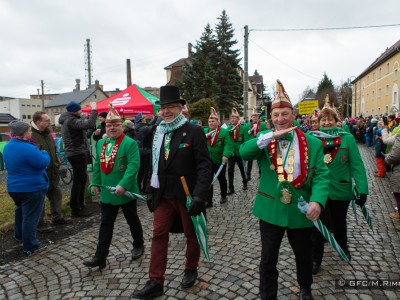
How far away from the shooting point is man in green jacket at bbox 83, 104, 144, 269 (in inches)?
158

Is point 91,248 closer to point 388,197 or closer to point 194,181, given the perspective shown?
point 194,181

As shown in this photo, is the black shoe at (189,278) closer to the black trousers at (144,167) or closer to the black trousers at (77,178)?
the black trousers at (77,178)

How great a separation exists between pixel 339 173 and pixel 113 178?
2.88 metres

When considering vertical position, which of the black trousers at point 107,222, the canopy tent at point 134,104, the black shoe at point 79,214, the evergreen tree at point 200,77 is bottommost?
the black shoe at point 79,214

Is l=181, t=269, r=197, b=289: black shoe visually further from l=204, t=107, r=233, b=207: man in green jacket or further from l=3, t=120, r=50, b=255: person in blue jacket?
l=204, t=107, r=233, b=207: man in green jacket

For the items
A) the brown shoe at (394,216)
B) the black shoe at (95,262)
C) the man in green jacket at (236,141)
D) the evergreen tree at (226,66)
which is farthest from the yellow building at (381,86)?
the black shoe at (95,262)

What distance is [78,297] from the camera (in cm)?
344

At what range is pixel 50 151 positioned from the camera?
5.68 m

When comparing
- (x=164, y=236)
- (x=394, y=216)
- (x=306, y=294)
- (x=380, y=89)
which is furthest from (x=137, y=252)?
(x=380, y=89)

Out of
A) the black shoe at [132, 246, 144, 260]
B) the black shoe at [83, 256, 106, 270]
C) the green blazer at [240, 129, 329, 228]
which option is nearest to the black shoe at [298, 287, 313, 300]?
the green blazer at [240, 129, 329, 228]

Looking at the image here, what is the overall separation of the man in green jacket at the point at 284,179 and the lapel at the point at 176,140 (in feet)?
2.55

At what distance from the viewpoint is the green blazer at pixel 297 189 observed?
9.02ft

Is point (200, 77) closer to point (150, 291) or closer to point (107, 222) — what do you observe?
point (107, 222)

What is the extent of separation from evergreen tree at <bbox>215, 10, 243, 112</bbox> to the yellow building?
15061mm
